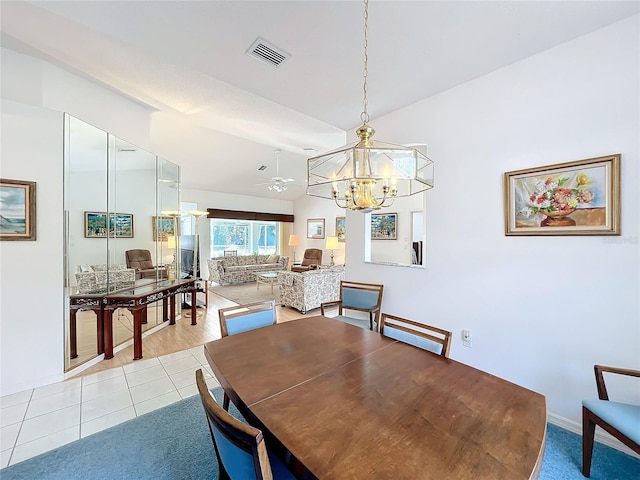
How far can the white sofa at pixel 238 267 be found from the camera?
7680 millimetres

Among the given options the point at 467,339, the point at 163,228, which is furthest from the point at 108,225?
the point at 467,339

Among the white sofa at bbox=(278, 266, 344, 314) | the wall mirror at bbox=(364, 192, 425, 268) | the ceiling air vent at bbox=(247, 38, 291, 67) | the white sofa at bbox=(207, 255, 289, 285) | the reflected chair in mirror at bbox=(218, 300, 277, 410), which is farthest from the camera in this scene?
the white sofa at bbox=(207, 255, 289, 285)

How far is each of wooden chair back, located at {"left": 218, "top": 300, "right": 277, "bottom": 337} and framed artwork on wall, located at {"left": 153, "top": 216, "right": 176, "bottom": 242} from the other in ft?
8.62

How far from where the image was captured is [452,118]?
2.53 metres

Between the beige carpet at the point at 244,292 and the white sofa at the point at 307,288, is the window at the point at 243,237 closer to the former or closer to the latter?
the beige carpet at the point at 244,292

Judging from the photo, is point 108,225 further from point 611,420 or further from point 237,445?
point 611,420

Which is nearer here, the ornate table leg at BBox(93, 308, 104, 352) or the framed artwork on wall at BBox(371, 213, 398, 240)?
the ornate table leg at BBox(93, 308, 104, 352)

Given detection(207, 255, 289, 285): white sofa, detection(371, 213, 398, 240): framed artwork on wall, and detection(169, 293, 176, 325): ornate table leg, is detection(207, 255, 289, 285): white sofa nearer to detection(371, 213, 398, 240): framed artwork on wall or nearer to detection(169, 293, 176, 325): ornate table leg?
detection(169, 293, 176, 325): ornate table leg

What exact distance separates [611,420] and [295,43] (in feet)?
9.79

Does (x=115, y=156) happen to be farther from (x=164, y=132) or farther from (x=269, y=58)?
(x=269, y=58)

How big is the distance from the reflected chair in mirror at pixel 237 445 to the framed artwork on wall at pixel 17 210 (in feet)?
8.56

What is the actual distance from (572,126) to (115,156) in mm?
4478

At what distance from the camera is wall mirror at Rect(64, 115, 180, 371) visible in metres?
2.77

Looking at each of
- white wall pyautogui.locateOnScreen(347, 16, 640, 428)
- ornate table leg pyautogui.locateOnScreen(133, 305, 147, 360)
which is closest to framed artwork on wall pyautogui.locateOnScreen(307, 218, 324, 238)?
white wall pyautogui.locateOnScreen(347, 16, 640, 428)
